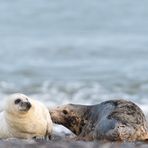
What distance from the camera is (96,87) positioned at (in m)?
15.4

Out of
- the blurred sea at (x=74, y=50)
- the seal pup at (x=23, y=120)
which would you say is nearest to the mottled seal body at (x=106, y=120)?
the seal pup at (x=23, y=120)

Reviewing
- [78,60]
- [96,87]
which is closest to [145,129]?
[96,87]

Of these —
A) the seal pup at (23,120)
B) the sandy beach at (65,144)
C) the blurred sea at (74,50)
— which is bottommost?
the sandy beach at (65,144)

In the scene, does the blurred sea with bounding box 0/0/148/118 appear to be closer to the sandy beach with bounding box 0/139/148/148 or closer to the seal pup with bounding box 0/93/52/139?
the seal pup with bounding box 0/93/52/139

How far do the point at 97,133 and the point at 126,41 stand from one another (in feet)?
41.4

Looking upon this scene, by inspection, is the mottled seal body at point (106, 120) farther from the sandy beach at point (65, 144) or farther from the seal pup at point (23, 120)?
the seal pup at point (23, 120)

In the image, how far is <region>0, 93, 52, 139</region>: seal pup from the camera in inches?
343

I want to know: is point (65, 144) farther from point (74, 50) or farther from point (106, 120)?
point (74, 50)

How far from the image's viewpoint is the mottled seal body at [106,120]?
841cm

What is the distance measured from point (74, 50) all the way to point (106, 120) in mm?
11325

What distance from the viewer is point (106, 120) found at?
8664 mm

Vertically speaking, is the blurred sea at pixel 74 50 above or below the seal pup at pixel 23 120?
above

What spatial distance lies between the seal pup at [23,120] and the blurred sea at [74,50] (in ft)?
14.6

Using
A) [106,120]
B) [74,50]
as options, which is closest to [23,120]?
[106,120]
